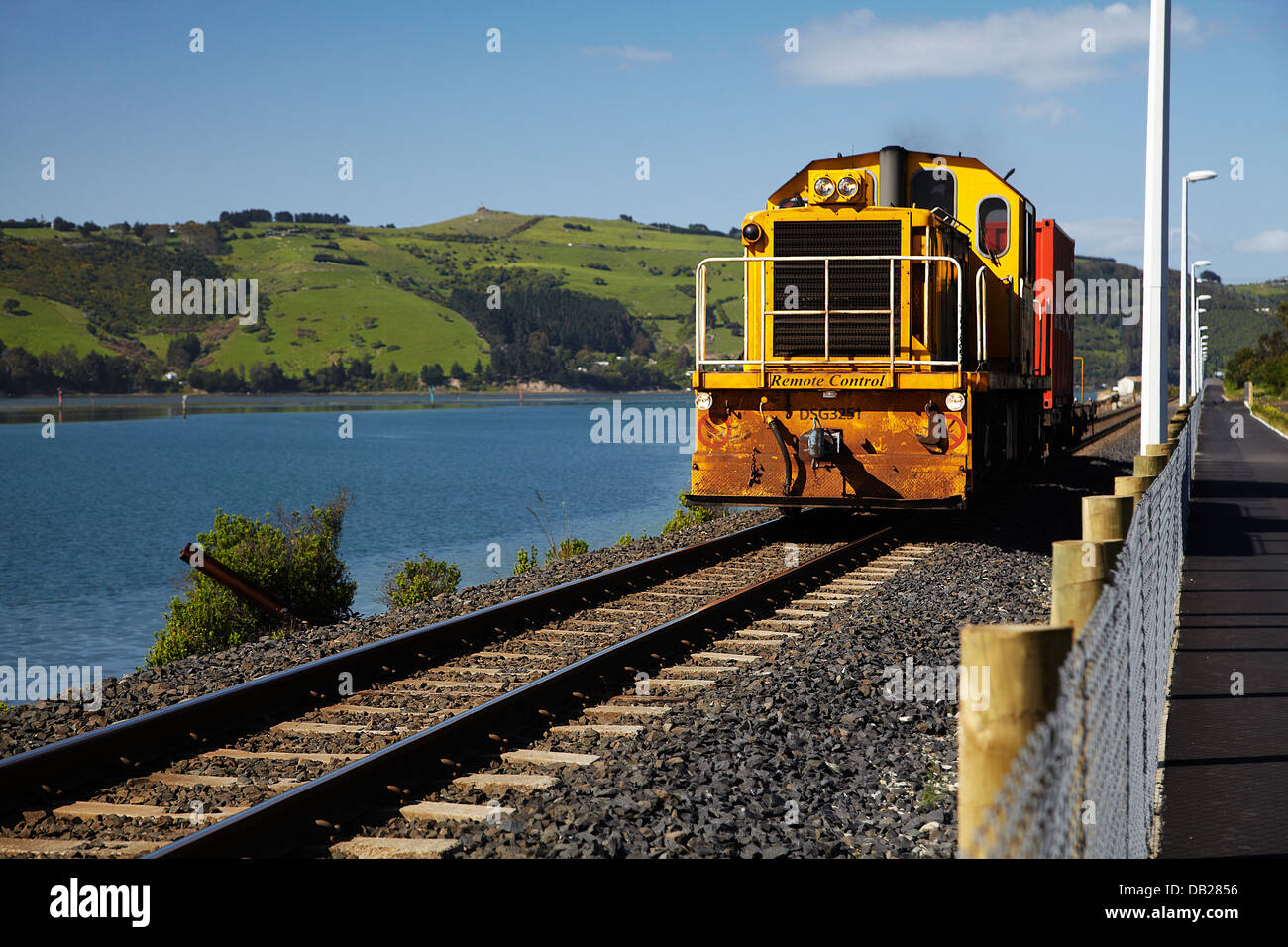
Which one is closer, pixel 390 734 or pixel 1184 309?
pixel 390 734

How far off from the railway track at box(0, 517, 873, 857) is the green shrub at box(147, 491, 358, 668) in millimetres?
5496

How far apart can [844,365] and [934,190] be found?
13.2ft

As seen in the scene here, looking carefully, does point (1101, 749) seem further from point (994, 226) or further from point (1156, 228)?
point (994, 226)

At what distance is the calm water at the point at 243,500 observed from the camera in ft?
76.3

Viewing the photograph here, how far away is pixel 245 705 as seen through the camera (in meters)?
7.22

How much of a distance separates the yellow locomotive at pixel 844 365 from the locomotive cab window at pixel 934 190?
93 cm

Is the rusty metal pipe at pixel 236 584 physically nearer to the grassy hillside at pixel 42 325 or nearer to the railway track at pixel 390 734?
the railway track at pixel 390 734

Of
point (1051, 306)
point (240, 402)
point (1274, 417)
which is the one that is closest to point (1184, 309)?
point (1274, 417)

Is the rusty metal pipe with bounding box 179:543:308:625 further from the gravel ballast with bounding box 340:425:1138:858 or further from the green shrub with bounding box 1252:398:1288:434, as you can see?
the green shrub with bounding box 1252:398:1288:434

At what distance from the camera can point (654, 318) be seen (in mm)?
199375

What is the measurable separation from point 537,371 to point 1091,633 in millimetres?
194751

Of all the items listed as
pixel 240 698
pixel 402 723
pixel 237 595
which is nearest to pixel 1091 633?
pixel 402 723

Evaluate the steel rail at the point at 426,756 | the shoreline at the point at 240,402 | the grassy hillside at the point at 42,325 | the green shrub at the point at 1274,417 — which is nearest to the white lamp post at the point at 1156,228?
the steel rail at the point at 426,756
